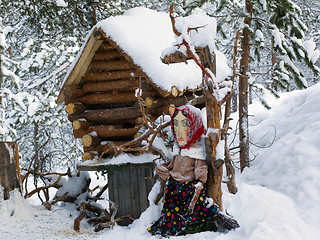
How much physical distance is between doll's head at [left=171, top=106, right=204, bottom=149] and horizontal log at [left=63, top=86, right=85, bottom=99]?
9.15 ft

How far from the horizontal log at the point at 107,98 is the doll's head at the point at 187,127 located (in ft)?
6.82

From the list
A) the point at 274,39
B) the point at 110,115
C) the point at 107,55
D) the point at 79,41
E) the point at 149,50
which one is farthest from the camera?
the point at 79,41

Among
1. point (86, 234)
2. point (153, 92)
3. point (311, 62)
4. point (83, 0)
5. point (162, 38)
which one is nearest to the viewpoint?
point (86, 234)

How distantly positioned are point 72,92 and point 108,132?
1001 mm

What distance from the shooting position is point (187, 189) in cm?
411

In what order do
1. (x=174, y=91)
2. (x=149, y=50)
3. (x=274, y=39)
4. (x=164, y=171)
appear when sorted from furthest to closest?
(x=274, y=39) < (x=149, y=50) < (x=174, y=91) < (x=164, y=171)

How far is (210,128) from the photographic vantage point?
13.1ft

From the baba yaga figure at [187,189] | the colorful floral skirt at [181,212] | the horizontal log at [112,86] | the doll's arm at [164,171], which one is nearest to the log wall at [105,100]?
the horizontal log at [112,86]

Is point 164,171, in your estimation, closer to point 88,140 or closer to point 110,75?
point 88,140

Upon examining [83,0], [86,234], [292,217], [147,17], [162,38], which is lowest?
[86,234]

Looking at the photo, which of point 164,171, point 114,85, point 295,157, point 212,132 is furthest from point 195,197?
point 295,157

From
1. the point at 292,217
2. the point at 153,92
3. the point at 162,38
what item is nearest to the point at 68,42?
the point at 162,38

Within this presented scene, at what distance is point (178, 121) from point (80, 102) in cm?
293

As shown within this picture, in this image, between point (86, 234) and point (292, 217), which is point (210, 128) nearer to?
point (292, 217)
